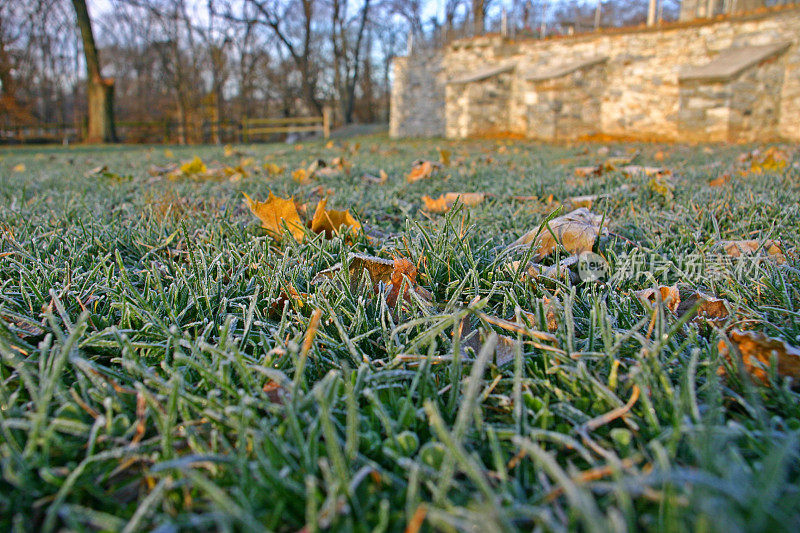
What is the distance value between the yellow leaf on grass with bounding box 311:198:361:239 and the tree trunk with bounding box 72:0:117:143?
684 inches

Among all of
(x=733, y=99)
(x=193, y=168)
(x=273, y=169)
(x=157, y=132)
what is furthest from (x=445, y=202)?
(x=157, y=132)

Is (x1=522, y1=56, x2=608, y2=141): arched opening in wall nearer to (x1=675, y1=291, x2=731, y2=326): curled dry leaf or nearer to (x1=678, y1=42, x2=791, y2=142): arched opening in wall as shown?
(x1=678, y1=42, x2=791, y2=142): arched opening in wall

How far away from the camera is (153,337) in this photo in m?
0.90

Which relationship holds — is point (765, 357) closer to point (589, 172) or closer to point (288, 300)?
point (288, 300)

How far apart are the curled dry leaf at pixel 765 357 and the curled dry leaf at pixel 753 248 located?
0.71m

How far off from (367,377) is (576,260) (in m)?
0.72

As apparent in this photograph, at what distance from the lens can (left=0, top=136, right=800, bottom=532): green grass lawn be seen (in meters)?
0.49

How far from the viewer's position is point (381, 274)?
1.14 metres

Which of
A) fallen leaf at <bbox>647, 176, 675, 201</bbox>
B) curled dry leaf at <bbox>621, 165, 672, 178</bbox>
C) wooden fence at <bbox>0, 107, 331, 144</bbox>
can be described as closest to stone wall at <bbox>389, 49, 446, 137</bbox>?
wooden fence at <bbox>0, 107, 331, 144</bbox>

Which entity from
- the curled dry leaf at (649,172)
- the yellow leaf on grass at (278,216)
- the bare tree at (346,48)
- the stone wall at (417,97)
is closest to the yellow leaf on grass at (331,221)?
the yellow leaf on grass at (278,216)

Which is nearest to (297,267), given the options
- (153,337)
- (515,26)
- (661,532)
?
(153,337)

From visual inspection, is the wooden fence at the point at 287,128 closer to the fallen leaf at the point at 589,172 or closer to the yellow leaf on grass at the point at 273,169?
the yellow leaf on grass at the point at 273,169

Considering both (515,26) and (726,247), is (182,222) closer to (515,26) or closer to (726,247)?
(726,247)

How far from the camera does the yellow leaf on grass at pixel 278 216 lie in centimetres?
149
